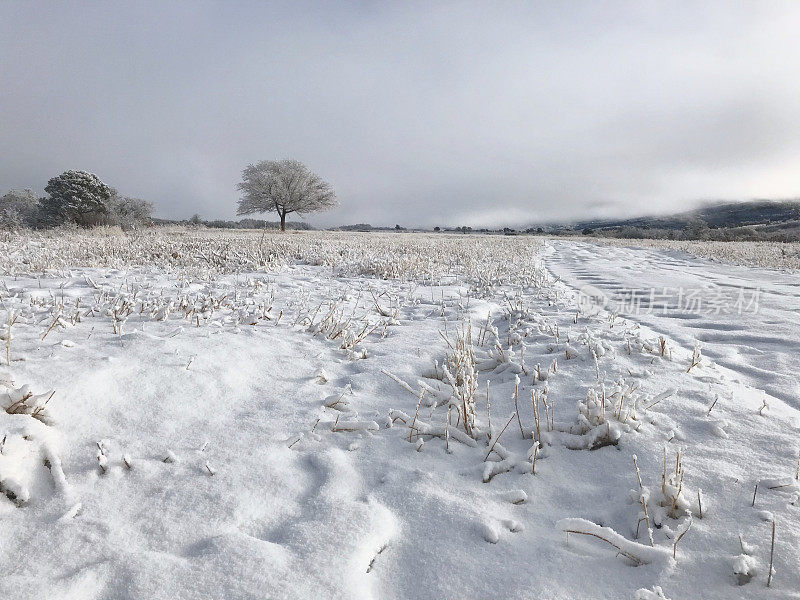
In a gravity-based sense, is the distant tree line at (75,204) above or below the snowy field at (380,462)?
above

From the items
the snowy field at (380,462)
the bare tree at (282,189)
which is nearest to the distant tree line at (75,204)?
the bare tree at (282,189)

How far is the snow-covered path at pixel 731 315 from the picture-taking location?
3.17m

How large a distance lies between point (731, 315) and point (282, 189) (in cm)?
3924

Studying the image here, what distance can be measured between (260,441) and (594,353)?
8.51 ft

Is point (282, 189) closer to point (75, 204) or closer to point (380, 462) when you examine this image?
point (75, 204)

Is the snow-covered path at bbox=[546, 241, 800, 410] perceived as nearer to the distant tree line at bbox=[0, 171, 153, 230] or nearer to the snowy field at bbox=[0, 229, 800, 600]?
the snowy field at bbox=[0, 229, 800, 600]

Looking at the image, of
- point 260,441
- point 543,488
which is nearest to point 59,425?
point 260,441

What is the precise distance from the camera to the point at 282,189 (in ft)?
128

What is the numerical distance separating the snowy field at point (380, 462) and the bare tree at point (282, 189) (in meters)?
37.8

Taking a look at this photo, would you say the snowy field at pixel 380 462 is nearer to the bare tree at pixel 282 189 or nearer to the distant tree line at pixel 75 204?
the distant tree line at pixel 75 204

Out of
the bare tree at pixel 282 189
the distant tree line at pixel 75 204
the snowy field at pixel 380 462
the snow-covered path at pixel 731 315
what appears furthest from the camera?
the bare tree at pixel 282 189

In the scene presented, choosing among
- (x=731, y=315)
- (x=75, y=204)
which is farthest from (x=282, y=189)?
(x=731, y=315)

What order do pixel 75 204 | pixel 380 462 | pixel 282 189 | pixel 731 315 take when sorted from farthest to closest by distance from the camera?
pixel 282 189
pixel 75 204
pixel 731 315
pixel 380 462

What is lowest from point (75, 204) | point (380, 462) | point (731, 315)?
point (380, 462)
